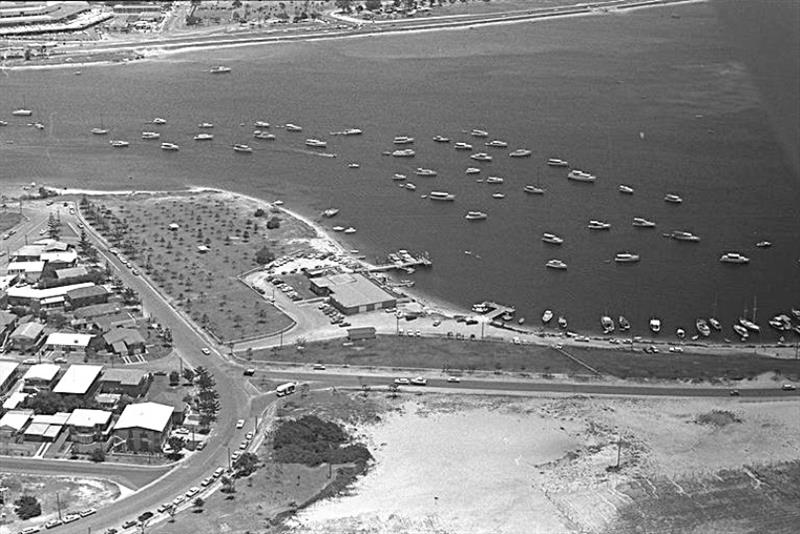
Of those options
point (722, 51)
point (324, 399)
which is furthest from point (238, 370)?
point (722, 51)

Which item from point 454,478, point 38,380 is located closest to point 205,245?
point 38,380

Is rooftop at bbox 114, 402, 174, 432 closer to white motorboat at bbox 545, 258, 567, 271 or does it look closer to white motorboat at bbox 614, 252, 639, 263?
white motorboat at bbox 545, 258, 567, 271

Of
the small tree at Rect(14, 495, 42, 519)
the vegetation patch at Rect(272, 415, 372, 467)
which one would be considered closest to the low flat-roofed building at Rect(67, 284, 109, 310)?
the vegetation patch at Rect(272, 415, 372, 467)

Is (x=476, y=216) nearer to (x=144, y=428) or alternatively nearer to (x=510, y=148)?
(x=510, y=148)

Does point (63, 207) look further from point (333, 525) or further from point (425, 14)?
point (425, 14)

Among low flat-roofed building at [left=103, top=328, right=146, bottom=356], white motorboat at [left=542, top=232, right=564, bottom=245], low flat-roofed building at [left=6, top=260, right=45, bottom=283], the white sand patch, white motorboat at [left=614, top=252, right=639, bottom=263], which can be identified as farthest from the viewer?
white motorboat at [left=542, top=232, right=564, bottom=245]

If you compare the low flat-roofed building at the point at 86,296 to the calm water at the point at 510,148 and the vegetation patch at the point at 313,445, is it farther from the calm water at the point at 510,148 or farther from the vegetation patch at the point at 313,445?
the vegetation patch at the point at 313,445
